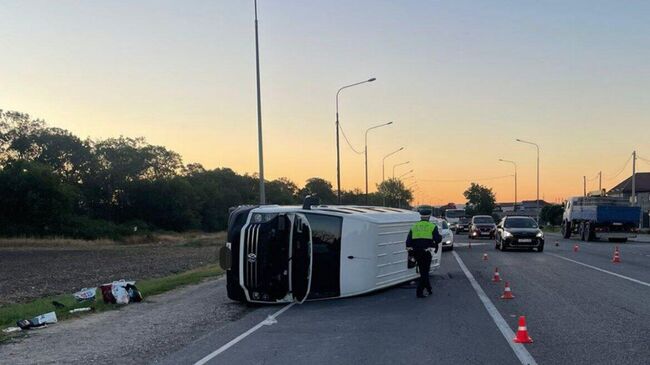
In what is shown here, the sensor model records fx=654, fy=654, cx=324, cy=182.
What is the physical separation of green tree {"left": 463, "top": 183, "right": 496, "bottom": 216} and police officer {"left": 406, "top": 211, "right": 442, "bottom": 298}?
132 metres

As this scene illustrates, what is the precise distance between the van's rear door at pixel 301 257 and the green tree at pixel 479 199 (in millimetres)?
133773

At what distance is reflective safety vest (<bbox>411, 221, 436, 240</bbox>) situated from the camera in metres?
13.5

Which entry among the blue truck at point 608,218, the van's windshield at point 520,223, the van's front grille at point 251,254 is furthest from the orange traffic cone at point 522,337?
the blue truck at point 608,218

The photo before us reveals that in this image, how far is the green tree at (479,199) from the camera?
474 ft

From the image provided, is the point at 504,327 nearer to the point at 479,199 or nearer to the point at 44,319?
the point at 44,319

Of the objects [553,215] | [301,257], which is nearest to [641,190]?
[553,215]

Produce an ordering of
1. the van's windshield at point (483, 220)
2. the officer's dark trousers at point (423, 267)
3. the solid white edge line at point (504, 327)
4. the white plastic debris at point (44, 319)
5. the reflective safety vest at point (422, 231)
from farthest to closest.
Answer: the van's windshield at point (483, 220), the reflective safety vest at point (422, 231), the officer's dark trousers at point (423, 267), the white plastic debris at point (44, 319), the solid white edge line at point (504, 327)

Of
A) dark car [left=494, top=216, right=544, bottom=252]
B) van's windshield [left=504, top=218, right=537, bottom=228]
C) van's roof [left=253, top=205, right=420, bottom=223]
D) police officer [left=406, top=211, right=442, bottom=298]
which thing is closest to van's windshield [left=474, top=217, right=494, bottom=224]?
van's windshield [left=504, top=218, right=537, bottom=228]

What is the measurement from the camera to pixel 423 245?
1345 cm

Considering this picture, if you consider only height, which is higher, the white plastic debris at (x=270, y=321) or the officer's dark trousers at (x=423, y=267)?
the officer's dark trousers at (x=423, y=267)

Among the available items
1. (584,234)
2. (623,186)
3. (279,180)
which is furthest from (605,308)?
(279,180)

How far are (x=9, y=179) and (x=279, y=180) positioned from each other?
272 ft

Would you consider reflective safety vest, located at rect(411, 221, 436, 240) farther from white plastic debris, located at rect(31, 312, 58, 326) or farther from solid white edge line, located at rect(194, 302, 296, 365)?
white plastic debris, located at rect(31, 312, 58, 326)

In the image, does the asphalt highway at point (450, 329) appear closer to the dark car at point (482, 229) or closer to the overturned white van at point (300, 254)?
the overturned white van at point (300, 254)
